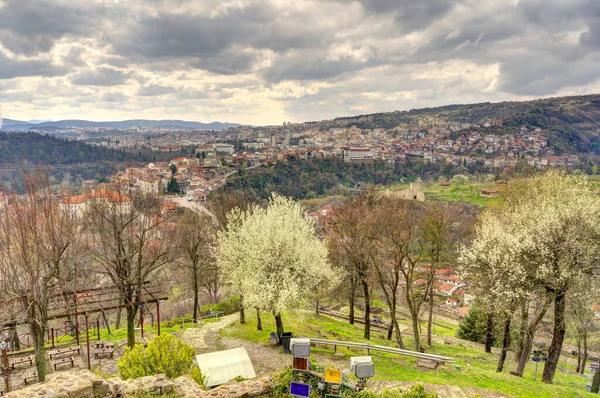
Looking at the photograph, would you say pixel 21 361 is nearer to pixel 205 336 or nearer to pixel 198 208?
pixel 205 336

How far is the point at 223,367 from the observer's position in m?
12.9

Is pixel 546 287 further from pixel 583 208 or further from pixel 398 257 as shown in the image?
pixel 398 257

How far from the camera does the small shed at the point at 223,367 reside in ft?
41.3

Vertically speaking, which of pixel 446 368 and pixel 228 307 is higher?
pixel 446 368

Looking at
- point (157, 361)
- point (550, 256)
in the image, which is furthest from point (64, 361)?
point (550, 256)

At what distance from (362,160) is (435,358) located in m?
145

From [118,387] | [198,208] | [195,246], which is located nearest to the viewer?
[118,387]

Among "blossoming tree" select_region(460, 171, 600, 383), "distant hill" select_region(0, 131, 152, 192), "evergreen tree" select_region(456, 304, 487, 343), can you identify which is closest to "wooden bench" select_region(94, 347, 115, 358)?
"blossoming tree" select_region(460, 171, 600, 383)

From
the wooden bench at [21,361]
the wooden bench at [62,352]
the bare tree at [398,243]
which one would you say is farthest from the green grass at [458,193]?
the wooden bench at [21,361]

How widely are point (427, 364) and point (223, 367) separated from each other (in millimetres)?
8023

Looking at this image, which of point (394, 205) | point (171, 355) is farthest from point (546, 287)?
point (171, 355)

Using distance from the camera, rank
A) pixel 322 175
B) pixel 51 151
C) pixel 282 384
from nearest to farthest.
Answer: pixel 282 384 < pixel 322 175 < pixel 51 151

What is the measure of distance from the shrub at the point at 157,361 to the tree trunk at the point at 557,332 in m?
14.0

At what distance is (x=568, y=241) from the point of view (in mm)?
14109
